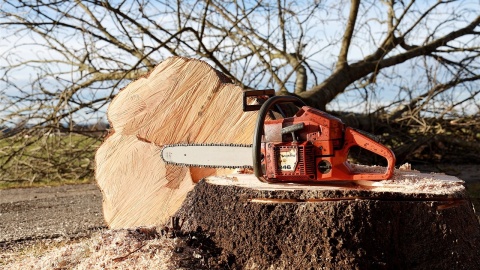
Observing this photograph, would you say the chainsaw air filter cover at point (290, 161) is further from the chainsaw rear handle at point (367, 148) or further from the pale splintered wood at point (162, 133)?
the pale splintered wood at point (162, 133)

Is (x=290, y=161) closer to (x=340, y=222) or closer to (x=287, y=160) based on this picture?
(x=287, y=160)

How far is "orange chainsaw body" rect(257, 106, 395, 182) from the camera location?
2521 millimetres

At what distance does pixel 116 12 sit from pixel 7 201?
2.07 meters

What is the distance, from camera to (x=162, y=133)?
11.8 ft

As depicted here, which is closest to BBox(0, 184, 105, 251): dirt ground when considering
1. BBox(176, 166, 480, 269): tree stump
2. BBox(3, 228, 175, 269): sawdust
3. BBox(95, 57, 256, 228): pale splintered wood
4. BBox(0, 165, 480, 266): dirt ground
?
BBox(0, 165, 480, 266): dirt ground

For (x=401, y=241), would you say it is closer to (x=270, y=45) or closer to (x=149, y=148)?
(x=149, y=148)

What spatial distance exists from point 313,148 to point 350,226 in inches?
15.3

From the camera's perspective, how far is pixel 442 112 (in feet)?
22.7

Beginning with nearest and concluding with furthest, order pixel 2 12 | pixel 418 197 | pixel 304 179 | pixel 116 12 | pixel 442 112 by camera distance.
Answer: pixel 418 197, pixel 304 179, pixel 116 12, pixel 2 12, pixel 442 112

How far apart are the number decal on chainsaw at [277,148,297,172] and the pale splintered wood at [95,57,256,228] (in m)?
0.90

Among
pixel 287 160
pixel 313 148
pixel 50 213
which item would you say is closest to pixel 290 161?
pixel 287 160

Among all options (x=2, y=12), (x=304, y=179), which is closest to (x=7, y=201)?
(x=2, y=12)

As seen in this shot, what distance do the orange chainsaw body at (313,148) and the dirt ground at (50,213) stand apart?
6.25ft

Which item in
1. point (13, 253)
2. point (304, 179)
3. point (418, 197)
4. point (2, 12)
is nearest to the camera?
point (418, 197)
